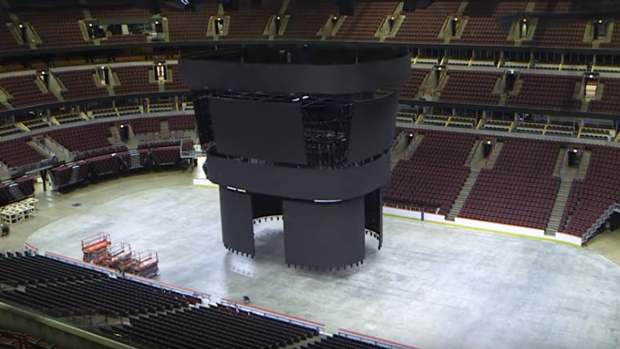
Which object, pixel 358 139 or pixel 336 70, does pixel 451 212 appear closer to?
pixel 358 139

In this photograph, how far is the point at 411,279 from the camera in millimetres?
33844

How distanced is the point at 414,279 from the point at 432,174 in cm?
1365

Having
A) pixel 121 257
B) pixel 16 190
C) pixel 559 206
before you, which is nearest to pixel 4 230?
pixel 16 190

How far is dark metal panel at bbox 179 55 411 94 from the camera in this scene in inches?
1187

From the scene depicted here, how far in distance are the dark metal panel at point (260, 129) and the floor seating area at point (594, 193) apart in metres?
17.1

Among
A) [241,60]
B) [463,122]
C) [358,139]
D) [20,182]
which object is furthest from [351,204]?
[20,182]

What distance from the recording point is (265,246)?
126ft

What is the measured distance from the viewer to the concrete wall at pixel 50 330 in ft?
76.9

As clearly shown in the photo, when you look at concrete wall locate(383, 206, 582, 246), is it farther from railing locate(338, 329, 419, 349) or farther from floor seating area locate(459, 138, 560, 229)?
railing locate(338, 329, 419, 349)

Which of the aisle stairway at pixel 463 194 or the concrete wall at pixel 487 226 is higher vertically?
the aisle stairway at pixel 463 194

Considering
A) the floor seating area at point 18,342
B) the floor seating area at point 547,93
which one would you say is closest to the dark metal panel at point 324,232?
the floor seating area at point 18,342

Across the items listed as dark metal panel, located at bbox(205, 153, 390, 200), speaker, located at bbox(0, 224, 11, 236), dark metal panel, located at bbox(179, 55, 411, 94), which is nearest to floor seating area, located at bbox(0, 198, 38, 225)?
speaker, located at bbox(0, 224, 11, 236)

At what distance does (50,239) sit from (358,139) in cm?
1963

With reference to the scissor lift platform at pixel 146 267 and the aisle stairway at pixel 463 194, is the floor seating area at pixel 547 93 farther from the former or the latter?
the scissor lift platform at pixel 146 267
